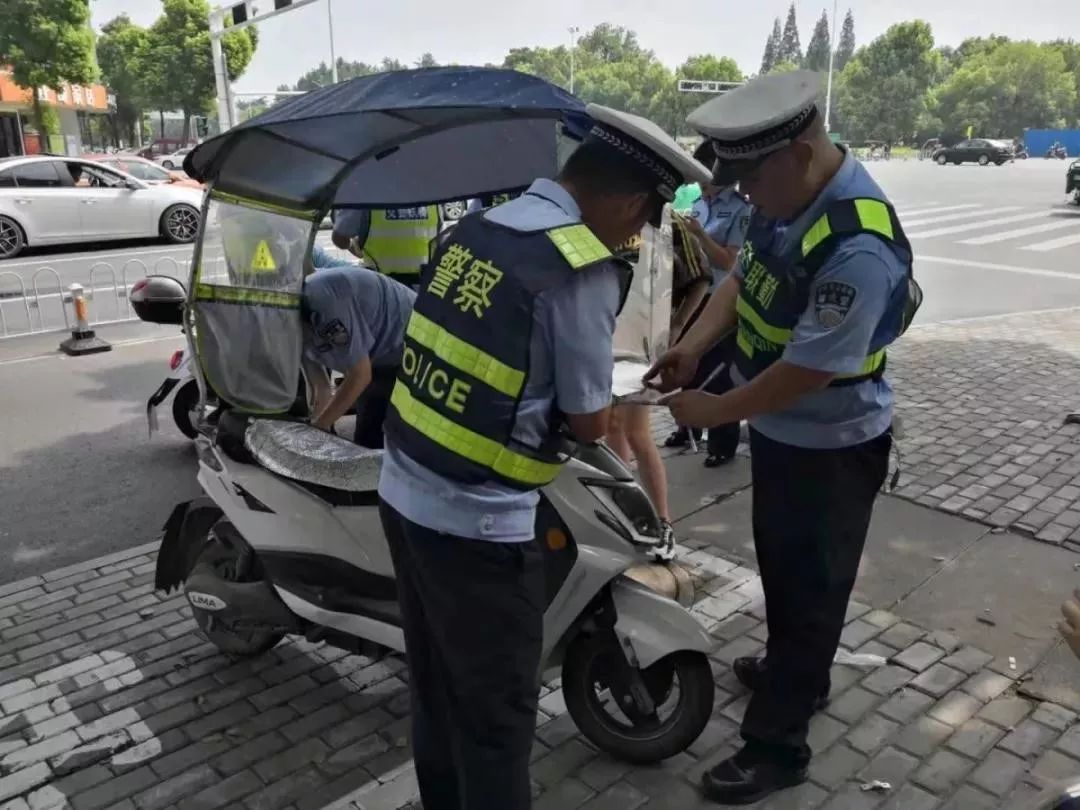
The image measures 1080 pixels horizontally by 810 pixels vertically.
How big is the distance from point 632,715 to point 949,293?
10.4m

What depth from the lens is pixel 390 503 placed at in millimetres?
2090

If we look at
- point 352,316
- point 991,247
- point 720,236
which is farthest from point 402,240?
point 991,247

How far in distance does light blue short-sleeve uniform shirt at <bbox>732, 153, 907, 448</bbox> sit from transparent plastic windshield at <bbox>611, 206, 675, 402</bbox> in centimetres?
175

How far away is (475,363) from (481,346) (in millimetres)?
36

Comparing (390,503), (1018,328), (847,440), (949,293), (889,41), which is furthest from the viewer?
(889,41)

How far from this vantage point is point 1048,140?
67000 millimetres

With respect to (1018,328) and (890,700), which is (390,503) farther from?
(1018,328)

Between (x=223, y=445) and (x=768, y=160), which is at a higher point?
(x=768, y=160)

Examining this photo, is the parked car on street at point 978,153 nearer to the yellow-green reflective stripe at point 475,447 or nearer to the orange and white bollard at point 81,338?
the orange and white bollard at point 81,338

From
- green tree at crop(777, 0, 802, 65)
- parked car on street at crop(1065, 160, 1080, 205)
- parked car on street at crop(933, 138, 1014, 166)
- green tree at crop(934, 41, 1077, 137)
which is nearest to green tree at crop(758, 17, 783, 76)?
green tree at crop(777, 0, 802, 65)

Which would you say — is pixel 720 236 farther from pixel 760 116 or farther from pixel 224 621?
pixel 224 621

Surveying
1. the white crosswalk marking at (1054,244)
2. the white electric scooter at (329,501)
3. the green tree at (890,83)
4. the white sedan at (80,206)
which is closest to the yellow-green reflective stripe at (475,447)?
the white electric scooter at (329,501)

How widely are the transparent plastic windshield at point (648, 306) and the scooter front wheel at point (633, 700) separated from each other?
1.73 metres

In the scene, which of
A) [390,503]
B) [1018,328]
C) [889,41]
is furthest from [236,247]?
[889,41]
